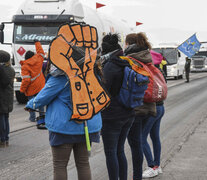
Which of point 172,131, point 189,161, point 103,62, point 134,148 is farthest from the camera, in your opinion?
point 172,131

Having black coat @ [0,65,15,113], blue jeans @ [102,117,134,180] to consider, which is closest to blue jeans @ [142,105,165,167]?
blue jeans @ [102,117,134,180]

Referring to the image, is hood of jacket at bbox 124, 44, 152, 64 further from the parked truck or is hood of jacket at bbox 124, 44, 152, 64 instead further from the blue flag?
the parked truck

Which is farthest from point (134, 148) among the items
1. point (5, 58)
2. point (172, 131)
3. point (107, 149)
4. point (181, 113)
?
point (181, 113)

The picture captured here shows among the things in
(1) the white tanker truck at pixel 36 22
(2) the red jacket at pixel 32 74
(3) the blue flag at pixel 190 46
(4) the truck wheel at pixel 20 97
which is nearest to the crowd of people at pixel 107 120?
(2) the red jacket at pixel 32 74

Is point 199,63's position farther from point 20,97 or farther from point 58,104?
point 58,104

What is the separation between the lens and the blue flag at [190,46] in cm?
2377

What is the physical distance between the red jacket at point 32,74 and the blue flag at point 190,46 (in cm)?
1588

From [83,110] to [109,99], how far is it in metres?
0.34

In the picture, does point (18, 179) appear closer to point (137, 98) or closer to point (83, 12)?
point (137, 98)

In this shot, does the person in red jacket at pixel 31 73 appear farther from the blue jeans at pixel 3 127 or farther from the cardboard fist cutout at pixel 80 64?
the cardboard fist cutout at pixel 80 64

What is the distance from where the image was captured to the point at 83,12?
49.9 feet

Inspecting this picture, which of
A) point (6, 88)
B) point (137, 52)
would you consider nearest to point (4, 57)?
point (6, 88)

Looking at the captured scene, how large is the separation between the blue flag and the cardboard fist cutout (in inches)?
816

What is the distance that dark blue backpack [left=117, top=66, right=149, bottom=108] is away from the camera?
156 inches
